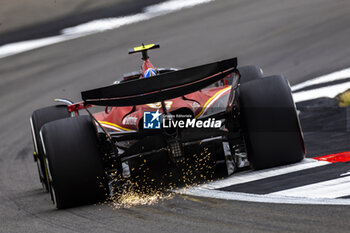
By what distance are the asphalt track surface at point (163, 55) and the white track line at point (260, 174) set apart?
1.24m

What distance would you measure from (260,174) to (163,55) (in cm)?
1063

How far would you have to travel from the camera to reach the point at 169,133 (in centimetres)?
723

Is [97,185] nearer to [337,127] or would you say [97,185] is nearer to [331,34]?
[337,127]

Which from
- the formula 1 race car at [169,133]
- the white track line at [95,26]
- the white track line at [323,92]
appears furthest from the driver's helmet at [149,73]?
the white track line at [95,26]

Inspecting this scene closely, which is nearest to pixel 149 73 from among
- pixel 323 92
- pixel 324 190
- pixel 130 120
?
pixel 130 120

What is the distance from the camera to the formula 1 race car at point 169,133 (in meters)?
6.93

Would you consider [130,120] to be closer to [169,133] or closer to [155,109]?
[155,109]

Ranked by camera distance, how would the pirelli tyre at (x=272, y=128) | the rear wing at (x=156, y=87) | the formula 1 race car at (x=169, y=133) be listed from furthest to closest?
the pirelli tyre at (x=272, y=128)
the formula 1 race car at (x=169, y=133)
the rear wing at (x=156, y=87)

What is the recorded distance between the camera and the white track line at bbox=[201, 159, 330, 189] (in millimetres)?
7188

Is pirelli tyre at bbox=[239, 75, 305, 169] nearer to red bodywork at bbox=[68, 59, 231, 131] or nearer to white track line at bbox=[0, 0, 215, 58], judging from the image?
red bodywork at bbox=[68, 59, 231, 131]

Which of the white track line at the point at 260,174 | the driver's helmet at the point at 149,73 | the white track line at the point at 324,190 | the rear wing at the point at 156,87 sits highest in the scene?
the driver's helmet at the point at 149,73

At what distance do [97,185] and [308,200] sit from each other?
2319 millimetres

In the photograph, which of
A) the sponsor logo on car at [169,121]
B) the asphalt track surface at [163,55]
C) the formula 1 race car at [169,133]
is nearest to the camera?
the formula 1 race car at [169,133]

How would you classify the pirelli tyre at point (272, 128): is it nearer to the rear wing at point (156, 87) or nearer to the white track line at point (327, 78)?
the rear wing at point (156, 87)
